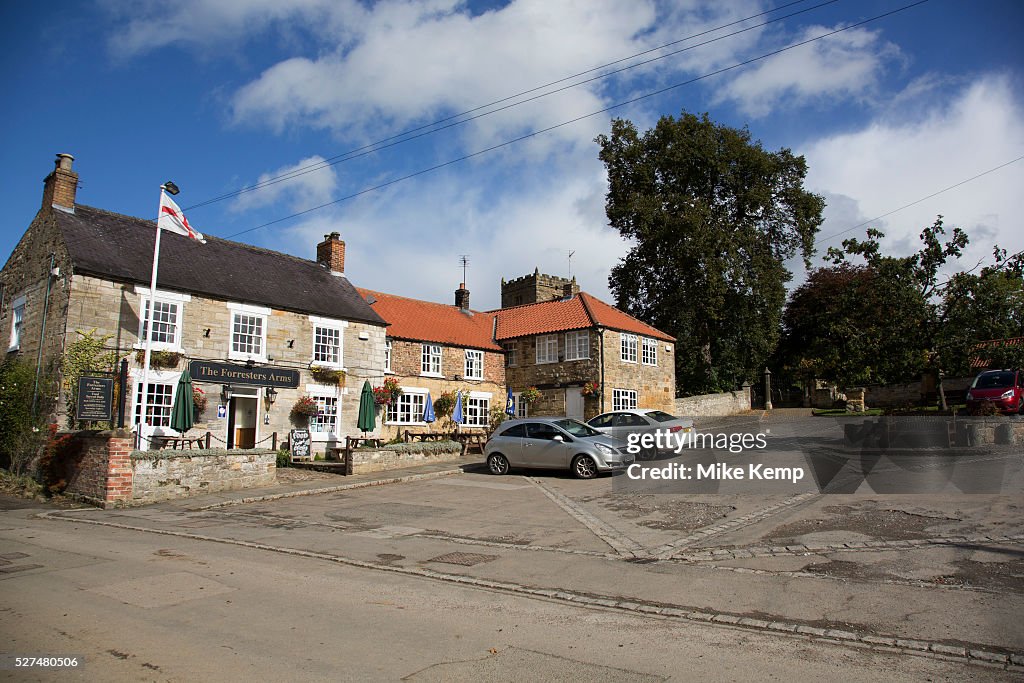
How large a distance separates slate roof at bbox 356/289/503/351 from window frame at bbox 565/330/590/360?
3.60 metres

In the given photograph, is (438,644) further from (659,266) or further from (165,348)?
(659,266)

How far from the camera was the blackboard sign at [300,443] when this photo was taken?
77.0 ft

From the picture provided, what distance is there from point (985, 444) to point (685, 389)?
78.9 feet

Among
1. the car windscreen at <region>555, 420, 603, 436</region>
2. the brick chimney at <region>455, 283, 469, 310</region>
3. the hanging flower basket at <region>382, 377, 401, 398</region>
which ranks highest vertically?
the brick chimney at <region>455, 283, 469, 310</region>

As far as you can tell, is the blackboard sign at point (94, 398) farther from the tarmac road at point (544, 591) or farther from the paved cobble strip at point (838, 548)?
the paved cobble strip at point (838, 548)

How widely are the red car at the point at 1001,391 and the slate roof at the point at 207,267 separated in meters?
22.3

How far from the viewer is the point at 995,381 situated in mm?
25125

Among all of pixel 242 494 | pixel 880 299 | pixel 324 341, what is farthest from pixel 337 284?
pixel 880 299

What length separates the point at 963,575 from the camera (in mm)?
7824

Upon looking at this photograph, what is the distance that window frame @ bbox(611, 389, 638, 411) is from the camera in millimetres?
32812

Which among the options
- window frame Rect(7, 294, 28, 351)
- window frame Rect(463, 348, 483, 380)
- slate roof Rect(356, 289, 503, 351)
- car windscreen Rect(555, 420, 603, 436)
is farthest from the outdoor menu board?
window frame Rect(463, 348, 483, 380)

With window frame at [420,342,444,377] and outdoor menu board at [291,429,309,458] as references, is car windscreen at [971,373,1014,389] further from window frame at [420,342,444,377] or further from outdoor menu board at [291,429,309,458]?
outdoor menu board at [291,429,309,458]

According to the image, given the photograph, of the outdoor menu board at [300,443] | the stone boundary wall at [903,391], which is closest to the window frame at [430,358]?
→ the outdoor menu board at [300,443]

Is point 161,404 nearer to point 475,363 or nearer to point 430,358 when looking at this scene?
point 430,358
